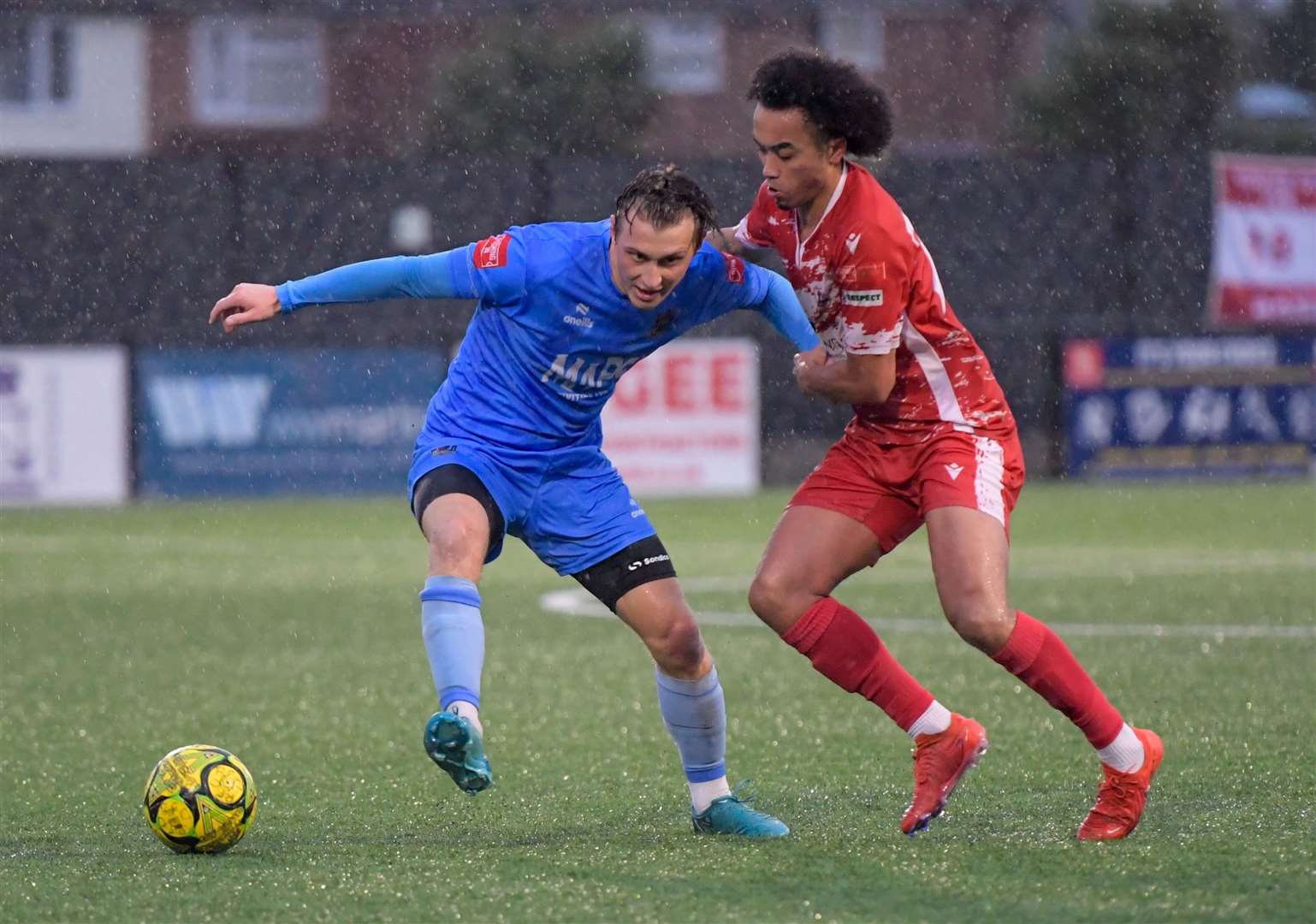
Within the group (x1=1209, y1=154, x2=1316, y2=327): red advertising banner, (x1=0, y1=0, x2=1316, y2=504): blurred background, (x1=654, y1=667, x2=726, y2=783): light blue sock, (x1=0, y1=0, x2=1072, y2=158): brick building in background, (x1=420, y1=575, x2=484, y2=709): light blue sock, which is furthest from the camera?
(x1=0, y1=0, x2=1072, y2=158): brick building in background

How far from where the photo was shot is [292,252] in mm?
22656

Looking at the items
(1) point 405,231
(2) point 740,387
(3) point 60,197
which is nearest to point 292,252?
(1) point 405,231

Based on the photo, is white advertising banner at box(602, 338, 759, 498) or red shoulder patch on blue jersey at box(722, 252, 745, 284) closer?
red shoulder patch on blue jersey at box(722, 252, 745, 284)

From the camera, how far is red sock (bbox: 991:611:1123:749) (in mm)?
5184

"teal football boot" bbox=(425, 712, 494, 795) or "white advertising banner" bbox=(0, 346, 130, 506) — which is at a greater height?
"teal football boot" bbox=(425, 712, 494, 795)

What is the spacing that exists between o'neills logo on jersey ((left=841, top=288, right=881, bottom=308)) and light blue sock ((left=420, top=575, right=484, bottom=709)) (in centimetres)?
115

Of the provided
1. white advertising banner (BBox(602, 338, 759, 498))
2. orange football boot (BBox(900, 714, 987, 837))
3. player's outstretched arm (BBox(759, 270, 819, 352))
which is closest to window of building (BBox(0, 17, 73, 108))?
white advertising banner (BBox(602, 338, 759, 498))

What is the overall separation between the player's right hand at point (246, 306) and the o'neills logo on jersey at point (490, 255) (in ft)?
1.69

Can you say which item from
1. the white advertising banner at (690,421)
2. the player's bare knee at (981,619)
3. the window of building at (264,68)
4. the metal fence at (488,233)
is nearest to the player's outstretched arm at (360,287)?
the player's bare knee at (981,619)

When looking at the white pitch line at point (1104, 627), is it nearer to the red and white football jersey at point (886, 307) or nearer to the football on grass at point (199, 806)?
the red and white football jersey at point (886, 307)

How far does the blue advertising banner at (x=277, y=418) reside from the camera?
1877 centimetres

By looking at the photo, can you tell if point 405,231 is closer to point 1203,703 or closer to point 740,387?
point 740,387

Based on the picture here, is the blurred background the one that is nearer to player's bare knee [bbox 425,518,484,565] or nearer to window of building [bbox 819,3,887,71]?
window of building [bbox 819,3,887,71]

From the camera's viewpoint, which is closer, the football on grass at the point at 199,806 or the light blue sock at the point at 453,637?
the light blue sock at the point at 453,637
